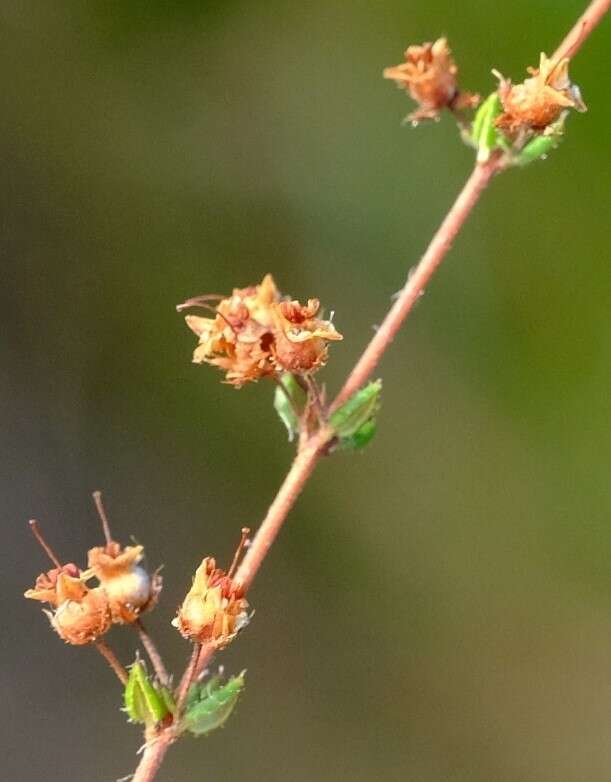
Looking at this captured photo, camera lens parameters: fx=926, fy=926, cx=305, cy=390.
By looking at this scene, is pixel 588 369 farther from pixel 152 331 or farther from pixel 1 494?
pixel 1 494

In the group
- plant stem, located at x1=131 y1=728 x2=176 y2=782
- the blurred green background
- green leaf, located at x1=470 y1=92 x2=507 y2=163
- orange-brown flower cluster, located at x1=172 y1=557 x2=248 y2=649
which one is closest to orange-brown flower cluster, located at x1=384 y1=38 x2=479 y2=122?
green leaf, located at x1=470 y1=92 x2=507 y2=163

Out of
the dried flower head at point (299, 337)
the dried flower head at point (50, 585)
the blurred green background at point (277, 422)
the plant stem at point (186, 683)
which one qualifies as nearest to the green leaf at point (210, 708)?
the plant stem at point (186, 683)

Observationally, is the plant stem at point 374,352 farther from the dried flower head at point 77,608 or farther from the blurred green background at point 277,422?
the blurred green background at point 277,422

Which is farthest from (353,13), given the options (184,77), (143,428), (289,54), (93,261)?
(143,428)

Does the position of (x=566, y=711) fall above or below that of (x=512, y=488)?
below

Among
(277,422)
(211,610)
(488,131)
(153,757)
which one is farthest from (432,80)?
(277,422)

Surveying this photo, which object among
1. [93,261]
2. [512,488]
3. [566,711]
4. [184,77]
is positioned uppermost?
[184,77]

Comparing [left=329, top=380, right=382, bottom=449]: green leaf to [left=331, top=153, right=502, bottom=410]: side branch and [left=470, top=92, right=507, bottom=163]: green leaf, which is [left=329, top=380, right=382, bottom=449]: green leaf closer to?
[left=331, top=153, right=502, bottom=410]: side branch
